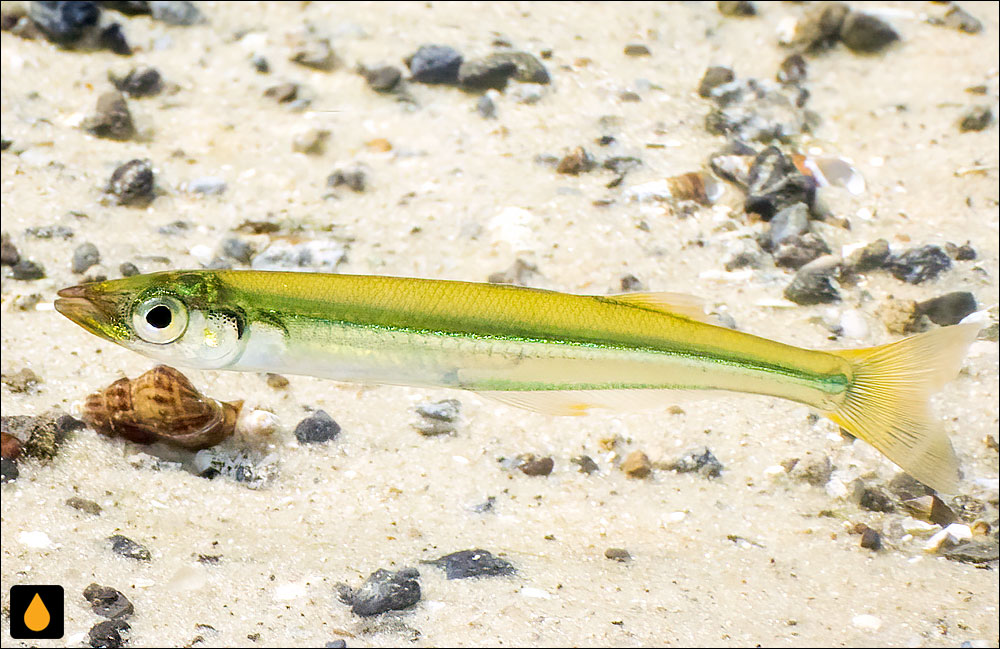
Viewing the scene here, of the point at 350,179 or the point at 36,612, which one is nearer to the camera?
the point at 36,612

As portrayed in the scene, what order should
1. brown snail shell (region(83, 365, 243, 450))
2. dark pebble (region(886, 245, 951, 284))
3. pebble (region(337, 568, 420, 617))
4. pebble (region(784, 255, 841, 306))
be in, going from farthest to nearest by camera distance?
dark pebble (region(886, 245, 951, 284)) < pebble (region(784, 255, 841, 306)) < brown snail shell (region(83, 365, 243, 450)) < pebble (region(337, 568, 420, 617))

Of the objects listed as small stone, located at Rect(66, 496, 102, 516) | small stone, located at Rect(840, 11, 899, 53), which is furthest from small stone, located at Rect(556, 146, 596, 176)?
small stone, located at Rect(66, 496, 102, 516)

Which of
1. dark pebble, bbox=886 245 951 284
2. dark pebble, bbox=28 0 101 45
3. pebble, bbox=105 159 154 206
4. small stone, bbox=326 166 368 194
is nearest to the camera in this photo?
dark pebble, bbox=886 245 951 284

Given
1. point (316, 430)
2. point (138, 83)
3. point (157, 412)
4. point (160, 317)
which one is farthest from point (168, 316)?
point (138, 83)

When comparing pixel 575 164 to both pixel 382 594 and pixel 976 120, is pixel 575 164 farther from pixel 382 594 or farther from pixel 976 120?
pixel 382 594

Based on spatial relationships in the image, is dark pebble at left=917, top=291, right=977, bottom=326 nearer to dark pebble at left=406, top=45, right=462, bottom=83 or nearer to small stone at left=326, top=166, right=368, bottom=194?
small stone at left=326, top=166, right=368, bottom=194

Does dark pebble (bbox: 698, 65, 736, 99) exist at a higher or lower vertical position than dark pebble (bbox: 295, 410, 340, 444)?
higher
